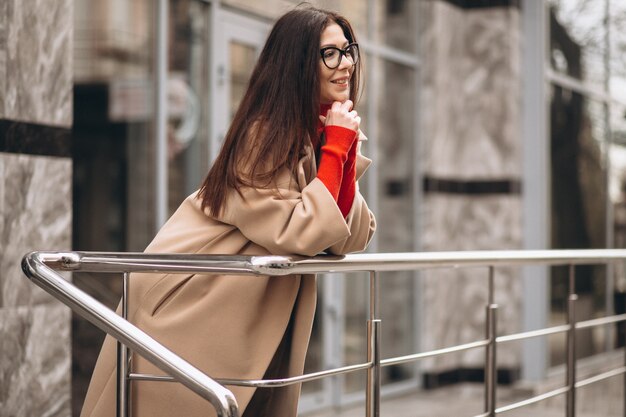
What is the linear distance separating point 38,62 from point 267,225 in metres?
2.07

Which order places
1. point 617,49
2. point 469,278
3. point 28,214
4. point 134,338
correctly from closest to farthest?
point 134,338
point 28,214
point 469,278
point 617,49

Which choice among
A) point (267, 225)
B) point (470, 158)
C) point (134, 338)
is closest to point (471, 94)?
point (470, 158)

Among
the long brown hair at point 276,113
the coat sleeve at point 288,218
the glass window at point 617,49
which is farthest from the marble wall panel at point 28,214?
the glass window at point 617,49

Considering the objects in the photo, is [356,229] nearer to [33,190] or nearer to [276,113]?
[276,113]

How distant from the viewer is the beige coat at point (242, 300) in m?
2.52

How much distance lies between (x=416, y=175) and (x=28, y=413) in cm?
517

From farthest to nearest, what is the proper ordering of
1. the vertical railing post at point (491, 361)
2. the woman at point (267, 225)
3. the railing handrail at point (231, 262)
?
1. the vertical railing post at point (491, 361)
2. the woman at point (267, 225)
3. the railing handrail at point (231, 262)

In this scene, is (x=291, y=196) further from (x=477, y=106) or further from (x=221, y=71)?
(x=477, y=106)

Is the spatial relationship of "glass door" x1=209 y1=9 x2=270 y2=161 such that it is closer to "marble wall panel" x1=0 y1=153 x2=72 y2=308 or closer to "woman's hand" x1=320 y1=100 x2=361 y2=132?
"marble wall panel" x1=0 y1=153 x2=72 y2=308

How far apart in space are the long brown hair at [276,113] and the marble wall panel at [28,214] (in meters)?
1.63

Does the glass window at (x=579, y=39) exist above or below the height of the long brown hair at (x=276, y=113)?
above

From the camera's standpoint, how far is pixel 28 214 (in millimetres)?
4102

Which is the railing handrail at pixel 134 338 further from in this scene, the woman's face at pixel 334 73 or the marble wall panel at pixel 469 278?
the marble wall panel at pixel 469 278

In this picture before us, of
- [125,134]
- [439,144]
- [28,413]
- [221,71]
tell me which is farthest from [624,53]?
[28,413]
